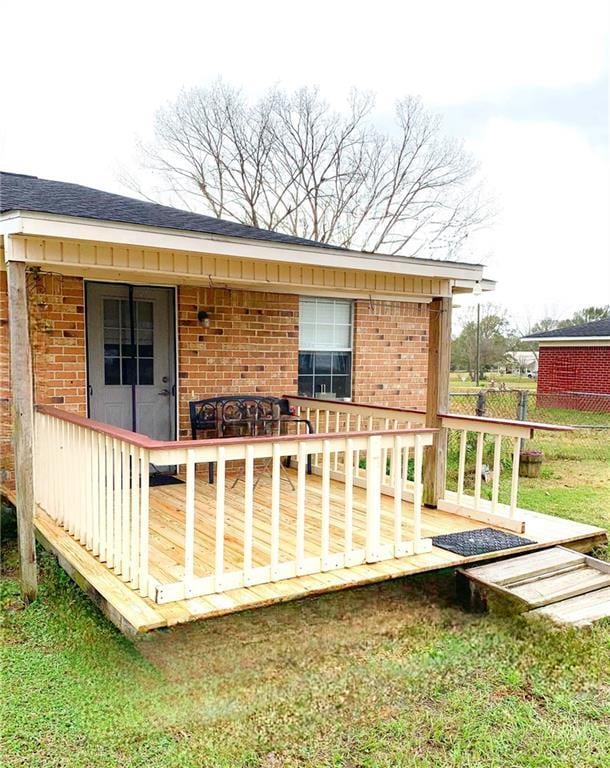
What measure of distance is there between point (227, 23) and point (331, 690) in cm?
1467

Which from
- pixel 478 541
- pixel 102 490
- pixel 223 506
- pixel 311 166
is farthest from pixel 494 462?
pixel 311 166

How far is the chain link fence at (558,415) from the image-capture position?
984cm

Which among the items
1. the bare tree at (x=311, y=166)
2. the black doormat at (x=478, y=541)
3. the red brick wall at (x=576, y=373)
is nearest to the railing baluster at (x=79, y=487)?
the black doormat at (x=478, y=541)

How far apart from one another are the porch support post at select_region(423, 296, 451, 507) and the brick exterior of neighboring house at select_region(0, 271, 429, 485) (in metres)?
2.33

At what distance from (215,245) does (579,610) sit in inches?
137

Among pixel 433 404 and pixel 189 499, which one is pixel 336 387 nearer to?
pixel 433 404

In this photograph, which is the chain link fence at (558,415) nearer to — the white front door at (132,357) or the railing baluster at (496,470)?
the railing baluster at (496,470)

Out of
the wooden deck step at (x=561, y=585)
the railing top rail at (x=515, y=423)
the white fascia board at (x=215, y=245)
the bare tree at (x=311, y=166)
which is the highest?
A: the bare tree at (x=311, y=166)

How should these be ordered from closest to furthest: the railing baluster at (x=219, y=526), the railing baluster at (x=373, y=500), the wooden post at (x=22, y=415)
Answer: the railing baluster at (x=219, y=526)
the wooden post at (x=22, y=415)
the railing baluster at (x=373, y=500)

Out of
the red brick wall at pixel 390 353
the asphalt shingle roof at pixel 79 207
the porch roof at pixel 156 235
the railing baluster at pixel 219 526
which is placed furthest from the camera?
the red brick wall at pixel 390 353

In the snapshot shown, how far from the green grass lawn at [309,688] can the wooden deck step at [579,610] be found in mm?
83

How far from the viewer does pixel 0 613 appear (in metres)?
3.96

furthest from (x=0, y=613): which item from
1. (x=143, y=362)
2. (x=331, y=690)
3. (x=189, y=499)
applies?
(x=143, y=362)

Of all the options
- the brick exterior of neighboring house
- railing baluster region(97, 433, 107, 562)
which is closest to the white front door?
the brick exterior of neighboring house
